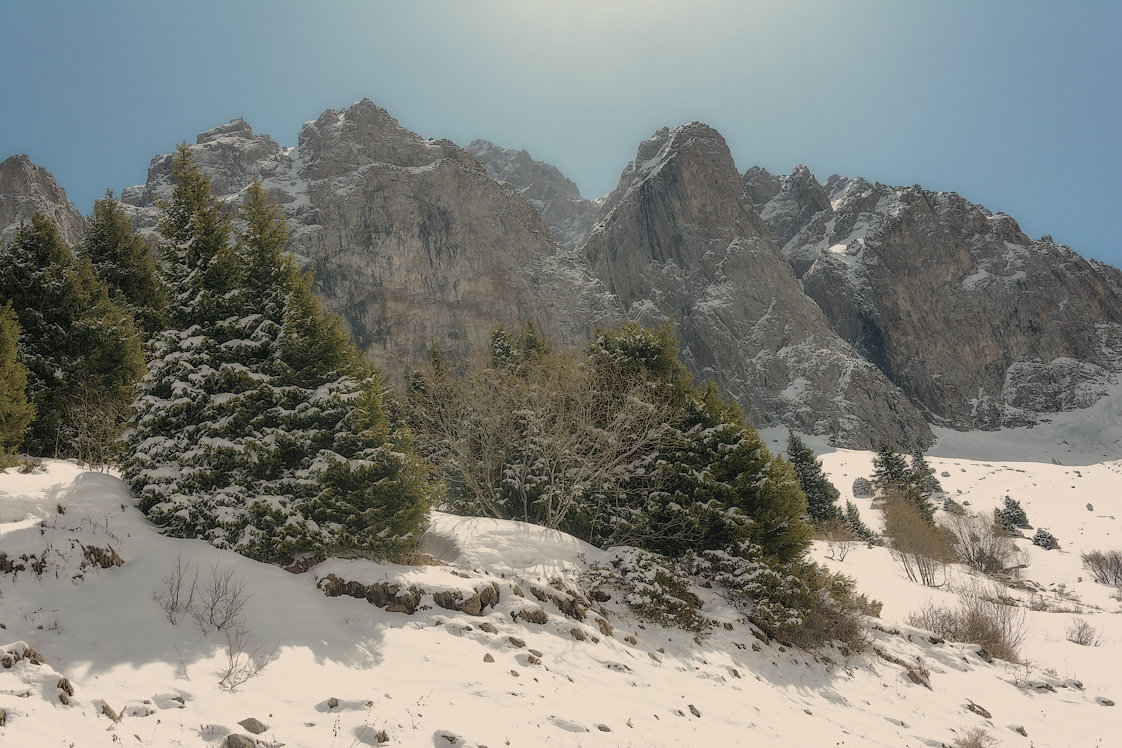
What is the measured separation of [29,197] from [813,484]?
139 meters

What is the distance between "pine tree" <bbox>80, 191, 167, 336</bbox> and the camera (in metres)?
21.3

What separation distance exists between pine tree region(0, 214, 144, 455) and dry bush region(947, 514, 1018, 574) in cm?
4554

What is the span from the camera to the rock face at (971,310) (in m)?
129

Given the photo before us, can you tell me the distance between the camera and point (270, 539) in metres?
10.6

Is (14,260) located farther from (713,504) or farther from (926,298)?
(926,298)

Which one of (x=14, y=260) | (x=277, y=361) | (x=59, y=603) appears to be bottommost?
(x=59, y=603)

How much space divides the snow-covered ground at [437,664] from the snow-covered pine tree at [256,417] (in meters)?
0.73

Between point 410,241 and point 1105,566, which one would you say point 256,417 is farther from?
point 410,241

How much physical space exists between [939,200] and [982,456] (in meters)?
77.2

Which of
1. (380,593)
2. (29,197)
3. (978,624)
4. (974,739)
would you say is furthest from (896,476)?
(29,197)

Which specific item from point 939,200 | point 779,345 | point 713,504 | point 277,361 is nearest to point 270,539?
point 277,361

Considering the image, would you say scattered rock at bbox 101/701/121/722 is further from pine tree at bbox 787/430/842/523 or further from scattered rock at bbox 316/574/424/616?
pine tree at bbox 787/430/842/523

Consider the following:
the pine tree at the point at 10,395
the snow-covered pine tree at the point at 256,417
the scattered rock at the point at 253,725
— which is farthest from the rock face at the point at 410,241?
the scattered rock at the point at 253,725

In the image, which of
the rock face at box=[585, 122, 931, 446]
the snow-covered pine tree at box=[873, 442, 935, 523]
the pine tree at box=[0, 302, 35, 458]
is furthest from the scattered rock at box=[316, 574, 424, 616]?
the rock face at box=[585, 122, 931, 446]
